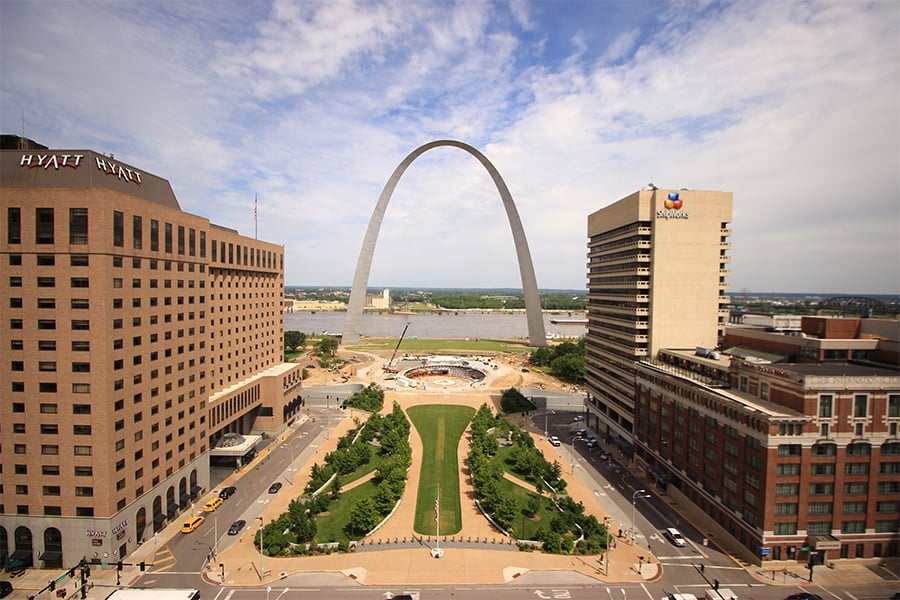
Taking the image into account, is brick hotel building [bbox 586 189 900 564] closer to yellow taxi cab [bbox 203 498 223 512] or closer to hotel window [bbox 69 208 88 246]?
yellow taxi cab [bbox 203 498 223 512]

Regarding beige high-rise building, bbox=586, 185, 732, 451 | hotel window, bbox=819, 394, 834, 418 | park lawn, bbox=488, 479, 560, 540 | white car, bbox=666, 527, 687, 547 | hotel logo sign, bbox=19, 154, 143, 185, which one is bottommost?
park lawn, bbox=488, 479, 560, 540

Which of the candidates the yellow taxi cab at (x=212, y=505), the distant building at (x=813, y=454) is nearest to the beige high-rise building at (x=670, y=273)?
the distant building at (x=813, y=454)

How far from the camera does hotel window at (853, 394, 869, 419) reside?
29.3 metres

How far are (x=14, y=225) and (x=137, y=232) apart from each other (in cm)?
660

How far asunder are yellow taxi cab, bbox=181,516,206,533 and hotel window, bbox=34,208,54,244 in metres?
22.8

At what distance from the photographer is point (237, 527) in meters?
34.9

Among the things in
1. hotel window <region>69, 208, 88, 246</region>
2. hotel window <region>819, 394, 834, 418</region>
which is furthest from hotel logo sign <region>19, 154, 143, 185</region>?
hotel window <region>819, 394, 834, 418</region>

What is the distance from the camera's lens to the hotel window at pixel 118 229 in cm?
3044

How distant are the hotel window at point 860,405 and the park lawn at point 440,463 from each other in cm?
2865

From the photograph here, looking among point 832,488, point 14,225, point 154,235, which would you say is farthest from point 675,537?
point 14,225

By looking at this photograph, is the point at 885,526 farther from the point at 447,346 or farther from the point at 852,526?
the point at 447,346

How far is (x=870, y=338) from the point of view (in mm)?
35062

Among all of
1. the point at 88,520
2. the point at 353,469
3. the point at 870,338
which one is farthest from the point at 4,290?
the point at 870,338

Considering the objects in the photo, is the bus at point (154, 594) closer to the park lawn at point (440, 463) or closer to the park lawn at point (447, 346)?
the park lawn at point (440, 463)
